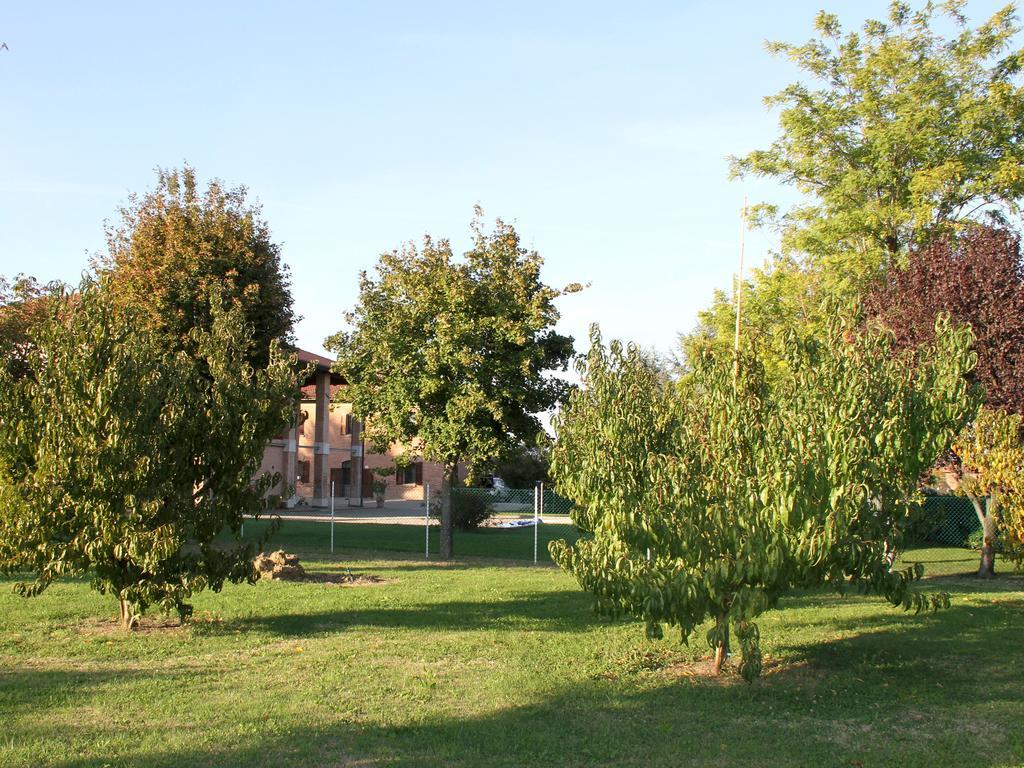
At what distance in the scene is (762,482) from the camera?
736 centimetres

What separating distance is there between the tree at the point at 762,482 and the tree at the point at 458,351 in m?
11.5

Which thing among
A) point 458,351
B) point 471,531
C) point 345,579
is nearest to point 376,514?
point 471,531

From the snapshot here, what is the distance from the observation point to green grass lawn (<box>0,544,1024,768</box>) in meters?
6.36

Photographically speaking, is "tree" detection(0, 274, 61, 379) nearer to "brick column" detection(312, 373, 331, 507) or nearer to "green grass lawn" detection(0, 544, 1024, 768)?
"green grass lawn" detection(0, 544, 1024, 768)

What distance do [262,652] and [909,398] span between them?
22.4 feet

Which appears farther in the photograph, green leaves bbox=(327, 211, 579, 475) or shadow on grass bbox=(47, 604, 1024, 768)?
green leaves bbox=(327, 211, 579, 475)

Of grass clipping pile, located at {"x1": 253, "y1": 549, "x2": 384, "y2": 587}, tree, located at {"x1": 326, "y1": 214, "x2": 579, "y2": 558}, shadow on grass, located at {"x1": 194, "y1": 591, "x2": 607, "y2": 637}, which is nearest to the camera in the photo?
shadow on grass, located at {"x1": 194, "y1": 591, "x2": 607, "y2": 637}

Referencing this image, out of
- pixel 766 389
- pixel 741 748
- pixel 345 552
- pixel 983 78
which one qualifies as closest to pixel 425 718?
pixel 741 748

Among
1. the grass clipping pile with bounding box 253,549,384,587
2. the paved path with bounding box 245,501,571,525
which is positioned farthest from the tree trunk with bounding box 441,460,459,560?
the paved path with bounding box 245,501,571,525

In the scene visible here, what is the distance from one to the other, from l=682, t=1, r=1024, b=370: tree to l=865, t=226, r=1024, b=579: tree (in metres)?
2.41

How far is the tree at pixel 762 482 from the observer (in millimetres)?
7273

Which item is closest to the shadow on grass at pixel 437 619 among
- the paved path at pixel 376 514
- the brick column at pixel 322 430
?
the paved path at pixel 376 514

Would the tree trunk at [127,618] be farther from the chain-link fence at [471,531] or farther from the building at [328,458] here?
the building at [328,458]

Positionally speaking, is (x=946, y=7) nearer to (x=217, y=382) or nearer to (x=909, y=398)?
(x=909, y=398)
